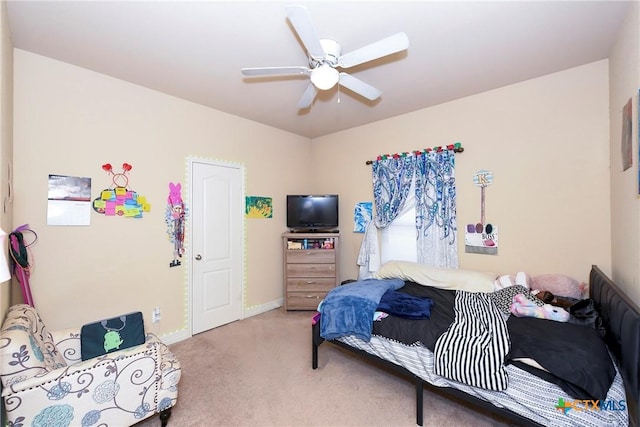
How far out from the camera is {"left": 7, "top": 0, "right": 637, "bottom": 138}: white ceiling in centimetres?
175

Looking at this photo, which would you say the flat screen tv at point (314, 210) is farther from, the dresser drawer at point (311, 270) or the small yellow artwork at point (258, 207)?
the dresser drawer at point (311, 270)

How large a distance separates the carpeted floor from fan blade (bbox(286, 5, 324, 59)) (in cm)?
240

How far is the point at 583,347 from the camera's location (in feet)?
5.07

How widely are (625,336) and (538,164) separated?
1.74 m

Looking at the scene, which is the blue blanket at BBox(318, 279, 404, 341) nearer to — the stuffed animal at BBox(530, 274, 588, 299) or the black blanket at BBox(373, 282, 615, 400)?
the black blanket at BBox(373, 282, 615, 400)

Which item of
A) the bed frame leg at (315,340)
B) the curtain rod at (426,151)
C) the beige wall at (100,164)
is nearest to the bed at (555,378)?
the bed frame leg at (315,340)

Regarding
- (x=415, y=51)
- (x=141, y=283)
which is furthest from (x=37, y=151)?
(x=415, y=51)

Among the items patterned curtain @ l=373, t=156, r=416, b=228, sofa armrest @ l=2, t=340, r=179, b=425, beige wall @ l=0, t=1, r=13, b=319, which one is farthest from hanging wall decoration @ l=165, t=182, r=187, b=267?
patterned curtain @ l=373, t=156, r=416, b=228

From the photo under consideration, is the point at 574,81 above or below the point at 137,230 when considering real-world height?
above

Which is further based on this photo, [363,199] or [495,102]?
[363,199]

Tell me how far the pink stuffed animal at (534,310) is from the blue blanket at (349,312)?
1037 mm

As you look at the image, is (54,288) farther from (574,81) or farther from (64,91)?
A: (574,81)

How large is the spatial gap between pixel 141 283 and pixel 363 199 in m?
2.86

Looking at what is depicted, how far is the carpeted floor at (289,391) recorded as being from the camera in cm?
189
